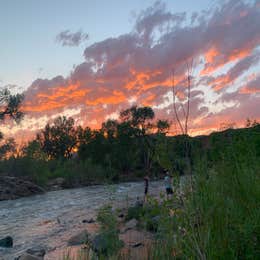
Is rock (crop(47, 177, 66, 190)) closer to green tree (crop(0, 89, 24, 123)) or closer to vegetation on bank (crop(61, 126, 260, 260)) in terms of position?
green tree (crop(0, 89, 24, 123))

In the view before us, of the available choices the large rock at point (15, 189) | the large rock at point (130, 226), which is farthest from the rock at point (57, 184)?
the large rock at point (130, 226)

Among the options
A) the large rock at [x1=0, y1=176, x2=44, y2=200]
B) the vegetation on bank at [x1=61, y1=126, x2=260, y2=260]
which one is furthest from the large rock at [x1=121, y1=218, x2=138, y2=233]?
the large rock at [x1=0, y1=176, x2=44, y2=200]

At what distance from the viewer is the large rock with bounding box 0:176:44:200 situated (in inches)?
1230

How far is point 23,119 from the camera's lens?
124ft

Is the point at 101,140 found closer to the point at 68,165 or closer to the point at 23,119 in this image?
the point at 68,165

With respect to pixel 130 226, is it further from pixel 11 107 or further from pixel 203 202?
pixel 11 107

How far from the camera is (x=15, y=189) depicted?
32656 mm

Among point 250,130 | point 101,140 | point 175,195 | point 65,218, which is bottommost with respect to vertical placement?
point 65,218

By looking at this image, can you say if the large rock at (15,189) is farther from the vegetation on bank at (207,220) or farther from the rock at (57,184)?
the vegetation on bank at (207,220)

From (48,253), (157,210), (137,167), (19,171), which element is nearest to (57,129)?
(137,167)

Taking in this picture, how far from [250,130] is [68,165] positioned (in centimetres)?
4400

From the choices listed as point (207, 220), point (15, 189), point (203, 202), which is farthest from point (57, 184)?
point (207, 220)

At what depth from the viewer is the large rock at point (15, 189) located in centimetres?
3125

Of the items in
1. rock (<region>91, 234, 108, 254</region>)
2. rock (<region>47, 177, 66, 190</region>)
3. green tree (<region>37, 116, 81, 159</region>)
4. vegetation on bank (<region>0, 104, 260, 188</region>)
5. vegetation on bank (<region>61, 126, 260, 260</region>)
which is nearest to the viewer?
vegetation on bank (<region>61, 126, 260, 260</region>)
